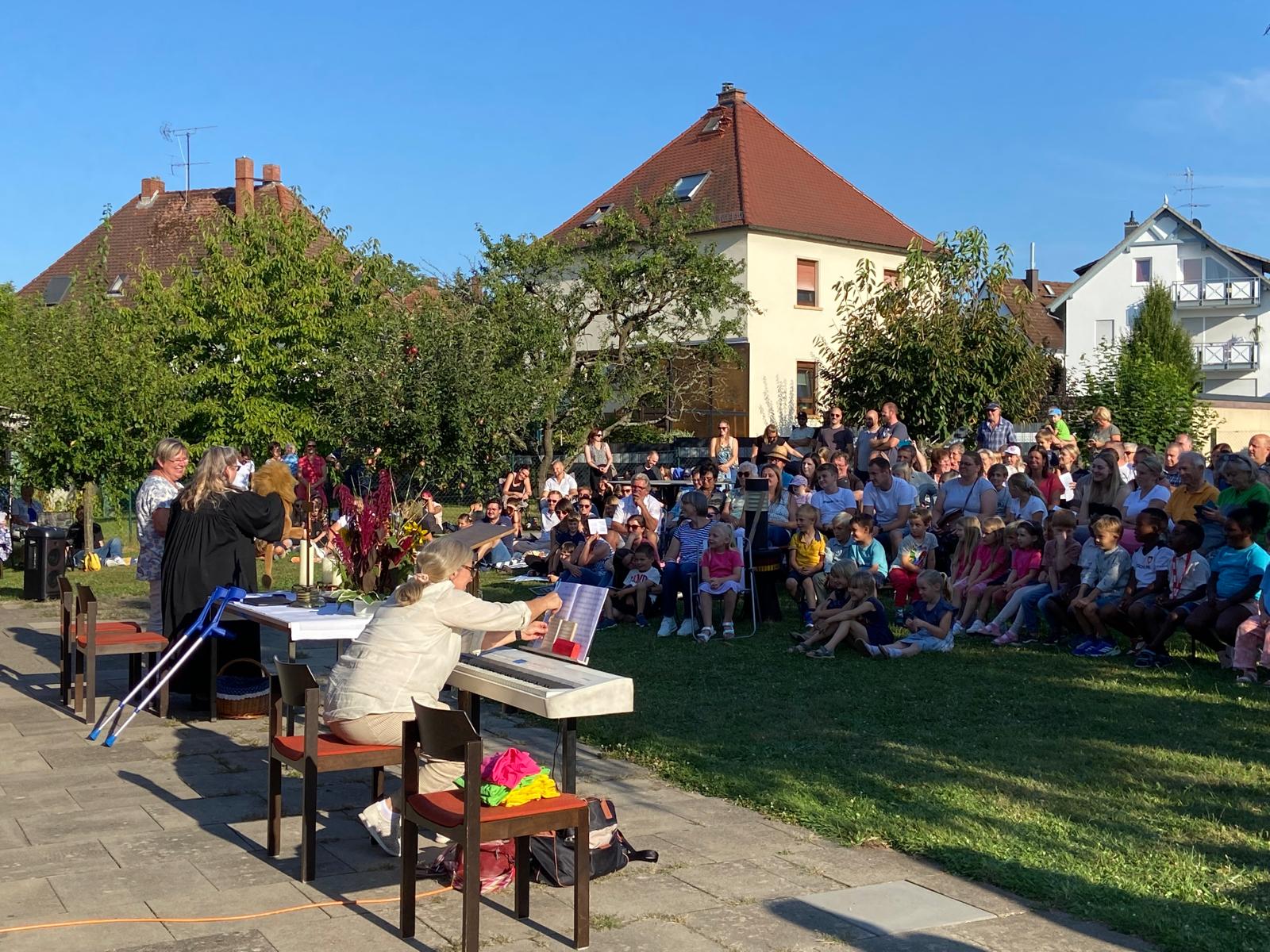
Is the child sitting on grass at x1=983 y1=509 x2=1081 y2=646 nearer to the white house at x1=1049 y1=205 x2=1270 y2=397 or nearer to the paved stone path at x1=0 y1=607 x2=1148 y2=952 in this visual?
the paved stone path at x1=0 y1=607 x2=1148 y2=952

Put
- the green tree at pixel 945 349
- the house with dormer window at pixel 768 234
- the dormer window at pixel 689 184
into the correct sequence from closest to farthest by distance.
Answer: the green tree at pixel 945 349 < the house with dormer window at pixel 768 234 < the dormer window at pixel 689 184

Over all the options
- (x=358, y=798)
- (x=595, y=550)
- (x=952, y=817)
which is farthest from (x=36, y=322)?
(x=952, y=817)

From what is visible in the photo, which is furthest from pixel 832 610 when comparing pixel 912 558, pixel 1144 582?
pixel 1144 582

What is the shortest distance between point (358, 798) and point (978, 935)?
11.3 feet

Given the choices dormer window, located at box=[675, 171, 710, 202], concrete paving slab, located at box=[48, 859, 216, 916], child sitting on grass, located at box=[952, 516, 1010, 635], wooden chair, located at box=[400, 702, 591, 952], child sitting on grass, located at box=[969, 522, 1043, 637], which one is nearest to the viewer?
wooden chair, located at box=[400, 702, 591, 952]

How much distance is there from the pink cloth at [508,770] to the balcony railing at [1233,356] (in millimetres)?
54903

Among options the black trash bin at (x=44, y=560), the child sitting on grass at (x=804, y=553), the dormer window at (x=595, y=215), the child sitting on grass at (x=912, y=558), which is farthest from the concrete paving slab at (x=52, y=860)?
the dormer window at (x=595, y=215)

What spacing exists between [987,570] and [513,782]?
8162 millimetres

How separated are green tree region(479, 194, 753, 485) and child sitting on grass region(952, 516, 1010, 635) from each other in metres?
17.7

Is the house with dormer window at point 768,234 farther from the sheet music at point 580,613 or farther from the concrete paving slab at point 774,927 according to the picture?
the concrete paving slab at point 774,927

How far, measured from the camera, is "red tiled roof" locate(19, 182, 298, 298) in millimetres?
49625

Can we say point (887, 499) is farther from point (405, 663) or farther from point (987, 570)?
point (405, 663)

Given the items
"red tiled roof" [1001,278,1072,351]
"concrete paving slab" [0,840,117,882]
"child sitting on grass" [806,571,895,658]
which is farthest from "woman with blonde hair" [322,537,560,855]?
"red tiled roof" [1001,278,1072,351]

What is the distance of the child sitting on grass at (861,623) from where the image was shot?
11539 millimetres
